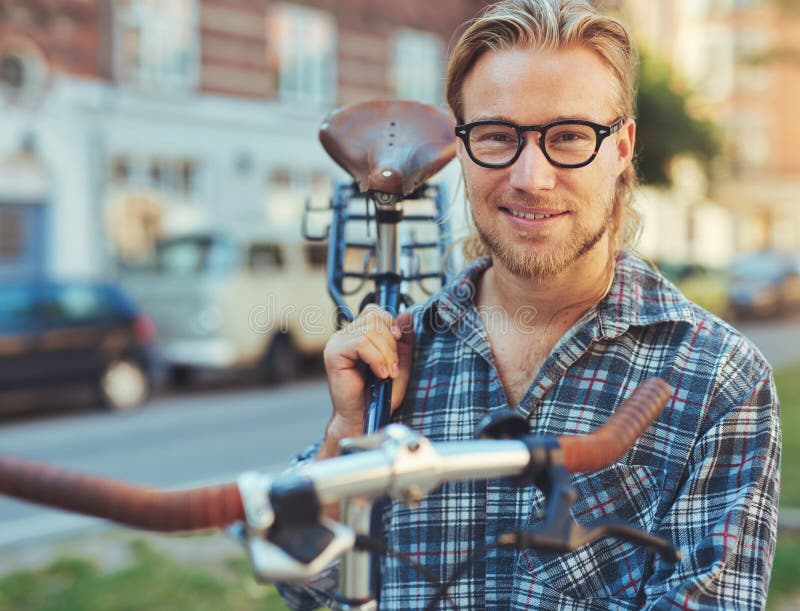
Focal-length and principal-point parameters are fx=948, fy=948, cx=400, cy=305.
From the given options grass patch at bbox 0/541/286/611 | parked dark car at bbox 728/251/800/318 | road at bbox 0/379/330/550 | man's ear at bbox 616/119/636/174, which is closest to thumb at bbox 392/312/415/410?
man's ear at bbox 616/119/636/174

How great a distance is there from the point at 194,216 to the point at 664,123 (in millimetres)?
11592

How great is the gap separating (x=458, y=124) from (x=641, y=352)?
0.58m

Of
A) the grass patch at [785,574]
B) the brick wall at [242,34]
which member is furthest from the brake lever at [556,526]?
the brick wall at [242,34]

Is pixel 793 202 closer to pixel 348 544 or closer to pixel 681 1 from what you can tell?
pixel 681 1

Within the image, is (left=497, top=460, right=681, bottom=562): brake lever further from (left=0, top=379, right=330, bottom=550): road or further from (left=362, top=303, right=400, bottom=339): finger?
(left=0, top=379, right=330, bottom=550): road

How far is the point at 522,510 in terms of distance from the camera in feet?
5.77

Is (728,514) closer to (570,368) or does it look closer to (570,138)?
(570,368)

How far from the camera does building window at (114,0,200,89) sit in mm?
15672

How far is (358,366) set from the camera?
1.88m

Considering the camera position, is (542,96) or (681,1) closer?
(542,96)

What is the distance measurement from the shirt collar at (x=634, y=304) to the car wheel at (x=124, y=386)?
908 centimetres

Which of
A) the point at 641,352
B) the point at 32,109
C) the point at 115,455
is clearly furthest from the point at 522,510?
the point at 32,109

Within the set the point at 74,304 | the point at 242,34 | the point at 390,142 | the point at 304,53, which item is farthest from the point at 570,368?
the point at 304,53

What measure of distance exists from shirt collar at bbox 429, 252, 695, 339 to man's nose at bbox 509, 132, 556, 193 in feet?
0.93
